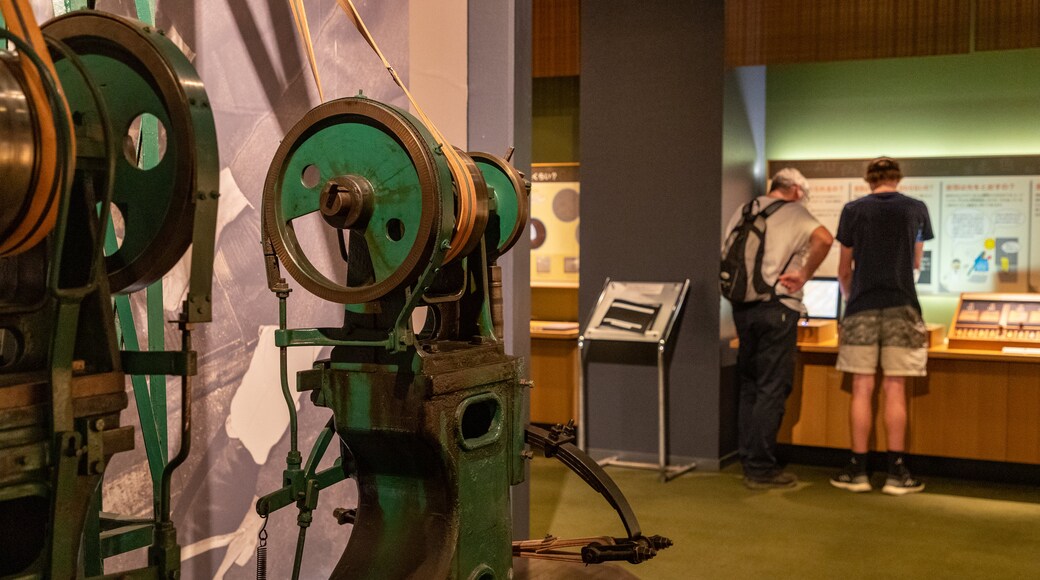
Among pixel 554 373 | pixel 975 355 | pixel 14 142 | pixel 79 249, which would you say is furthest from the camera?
pixel 554 373

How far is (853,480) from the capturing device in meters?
5.87

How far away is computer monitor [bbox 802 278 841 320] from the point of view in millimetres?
6668

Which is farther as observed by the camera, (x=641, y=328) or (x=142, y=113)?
(x=641, y=328)

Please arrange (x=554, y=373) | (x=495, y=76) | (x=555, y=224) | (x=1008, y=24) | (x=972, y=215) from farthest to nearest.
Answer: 1. (x=555, y=224)
2. (x=554, y=373)
3. (x=972, y=215)
4. (x=1008, y=24)
5. (x=495, y=76)

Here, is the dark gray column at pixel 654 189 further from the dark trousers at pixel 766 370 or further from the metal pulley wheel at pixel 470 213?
the metal pulley wheel at pixel 470 213

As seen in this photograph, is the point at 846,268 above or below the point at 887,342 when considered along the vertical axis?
above

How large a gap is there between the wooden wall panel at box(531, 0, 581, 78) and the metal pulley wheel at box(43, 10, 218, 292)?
19.3 ft

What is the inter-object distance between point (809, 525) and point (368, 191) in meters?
3.77

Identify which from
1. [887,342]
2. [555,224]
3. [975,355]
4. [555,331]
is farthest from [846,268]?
[555,224]

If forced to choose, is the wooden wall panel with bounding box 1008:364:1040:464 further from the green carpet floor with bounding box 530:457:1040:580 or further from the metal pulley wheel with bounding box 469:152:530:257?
the metal pulley wheel with bounding box 469:152:530:257

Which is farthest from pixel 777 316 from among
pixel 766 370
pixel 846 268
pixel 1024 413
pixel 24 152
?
pixel 24 152

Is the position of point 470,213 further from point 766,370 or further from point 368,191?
point 766,370

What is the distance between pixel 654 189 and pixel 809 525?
85.8 inches

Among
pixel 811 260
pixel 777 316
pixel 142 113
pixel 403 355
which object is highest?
pixel 142 113
